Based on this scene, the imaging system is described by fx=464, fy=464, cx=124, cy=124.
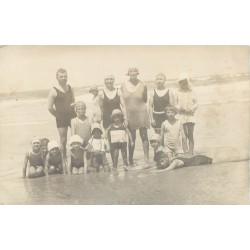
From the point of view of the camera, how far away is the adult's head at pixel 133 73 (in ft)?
11.3

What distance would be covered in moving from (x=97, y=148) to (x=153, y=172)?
1.48 feet

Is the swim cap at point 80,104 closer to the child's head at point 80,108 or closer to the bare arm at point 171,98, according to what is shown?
the child's head at point 80,108

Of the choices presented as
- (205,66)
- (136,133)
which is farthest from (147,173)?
(205,66)

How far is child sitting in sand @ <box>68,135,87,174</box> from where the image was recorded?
344cm

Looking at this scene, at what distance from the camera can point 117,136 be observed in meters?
3.46

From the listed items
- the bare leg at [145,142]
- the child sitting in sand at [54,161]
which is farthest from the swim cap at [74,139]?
the bare leg at [145,142]

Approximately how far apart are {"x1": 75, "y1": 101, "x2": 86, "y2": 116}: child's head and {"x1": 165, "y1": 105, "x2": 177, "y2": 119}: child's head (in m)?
0.62

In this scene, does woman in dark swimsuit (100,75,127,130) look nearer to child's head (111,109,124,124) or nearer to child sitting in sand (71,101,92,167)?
child's head (111,109,124,124)

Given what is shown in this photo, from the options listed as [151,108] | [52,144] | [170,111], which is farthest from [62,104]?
[170,111]

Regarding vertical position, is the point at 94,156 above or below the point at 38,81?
below

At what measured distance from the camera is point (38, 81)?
3.40 meters

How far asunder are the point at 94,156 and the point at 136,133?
357mm

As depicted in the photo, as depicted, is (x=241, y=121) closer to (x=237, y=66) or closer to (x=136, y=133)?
(x=237, y=66)

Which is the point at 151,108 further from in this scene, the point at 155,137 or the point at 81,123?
the point at 81,123
